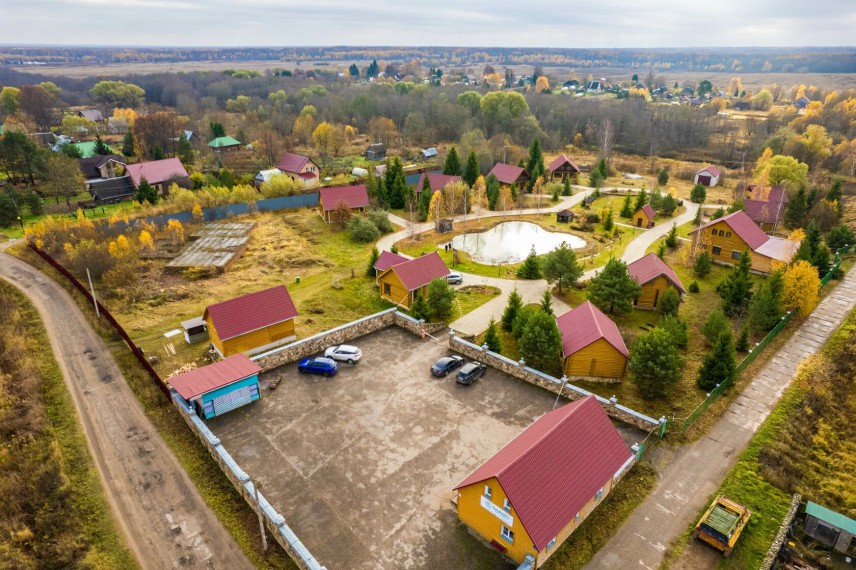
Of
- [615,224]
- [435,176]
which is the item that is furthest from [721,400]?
[435,176]

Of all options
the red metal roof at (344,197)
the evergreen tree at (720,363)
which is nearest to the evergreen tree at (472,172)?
the red metal roof at (344,197)

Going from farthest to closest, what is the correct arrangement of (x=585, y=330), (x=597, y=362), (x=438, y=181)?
(x=438, y=181)
(x=585, y=330)
(x=597, y=362)

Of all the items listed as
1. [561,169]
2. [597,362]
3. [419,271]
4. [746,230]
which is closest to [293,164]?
[419,271]

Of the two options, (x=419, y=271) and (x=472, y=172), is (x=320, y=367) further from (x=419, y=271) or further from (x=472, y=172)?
(x=472, y=172)

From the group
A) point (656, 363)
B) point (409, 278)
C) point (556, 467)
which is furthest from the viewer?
point (409, 278)

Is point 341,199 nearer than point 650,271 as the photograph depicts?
No

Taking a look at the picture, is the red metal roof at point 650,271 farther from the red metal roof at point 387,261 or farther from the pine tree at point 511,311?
the red metal roof at point 387,261

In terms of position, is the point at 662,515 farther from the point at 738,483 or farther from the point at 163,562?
the point at 163,562

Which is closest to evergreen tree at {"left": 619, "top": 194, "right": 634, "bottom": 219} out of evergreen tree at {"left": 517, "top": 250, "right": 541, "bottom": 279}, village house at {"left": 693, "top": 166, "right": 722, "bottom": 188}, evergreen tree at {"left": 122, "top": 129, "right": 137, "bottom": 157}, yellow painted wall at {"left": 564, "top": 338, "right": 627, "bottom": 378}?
village house at {"left": 693, "top": 166, "right": 722, "bottom": 188}
